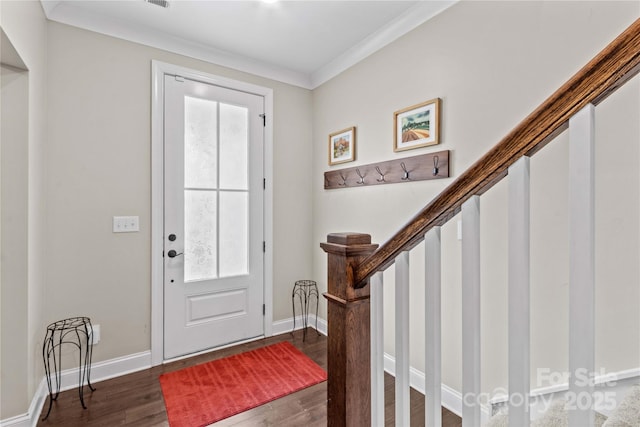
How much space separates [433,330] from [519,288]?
258mm

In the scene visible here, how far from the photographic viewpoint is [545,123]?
0.57 metres

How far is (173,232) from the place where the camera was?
2.58 m

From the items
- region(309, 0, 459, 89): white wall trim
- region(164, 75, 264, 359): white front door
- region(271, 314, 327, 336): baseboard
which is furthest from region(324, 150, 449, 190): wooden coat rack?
region(271, 314, 327, 336): baseboard

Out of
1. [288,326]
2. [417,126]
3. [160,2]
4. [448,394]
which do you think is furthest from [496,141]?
[288,326]

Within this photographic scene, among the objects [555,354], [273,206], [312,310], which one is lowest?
[312,310]

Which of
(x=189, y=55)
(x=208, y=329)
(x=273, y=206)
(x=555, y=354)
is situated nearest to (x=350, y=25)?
(x=189, y=55)

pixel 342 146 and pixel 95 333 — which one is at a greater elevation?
pixel 342 146

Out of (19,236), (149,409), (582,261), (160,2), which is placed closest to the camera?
(582,261)

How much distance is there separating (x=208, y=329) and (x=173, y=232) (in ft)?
2.91

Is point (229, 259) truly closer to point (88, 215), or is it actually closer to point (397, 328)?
point (88, 215)

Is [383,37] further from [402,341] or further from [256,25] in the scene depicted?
[402,341]

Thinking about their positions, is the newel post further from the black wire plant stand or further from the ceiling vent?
the ceiling vent

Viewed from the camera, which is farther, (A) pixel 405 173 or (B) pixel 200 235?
(B) pixel 200 235

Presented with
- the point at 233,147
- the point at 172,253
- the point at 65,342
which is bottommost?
the point at 65,342
